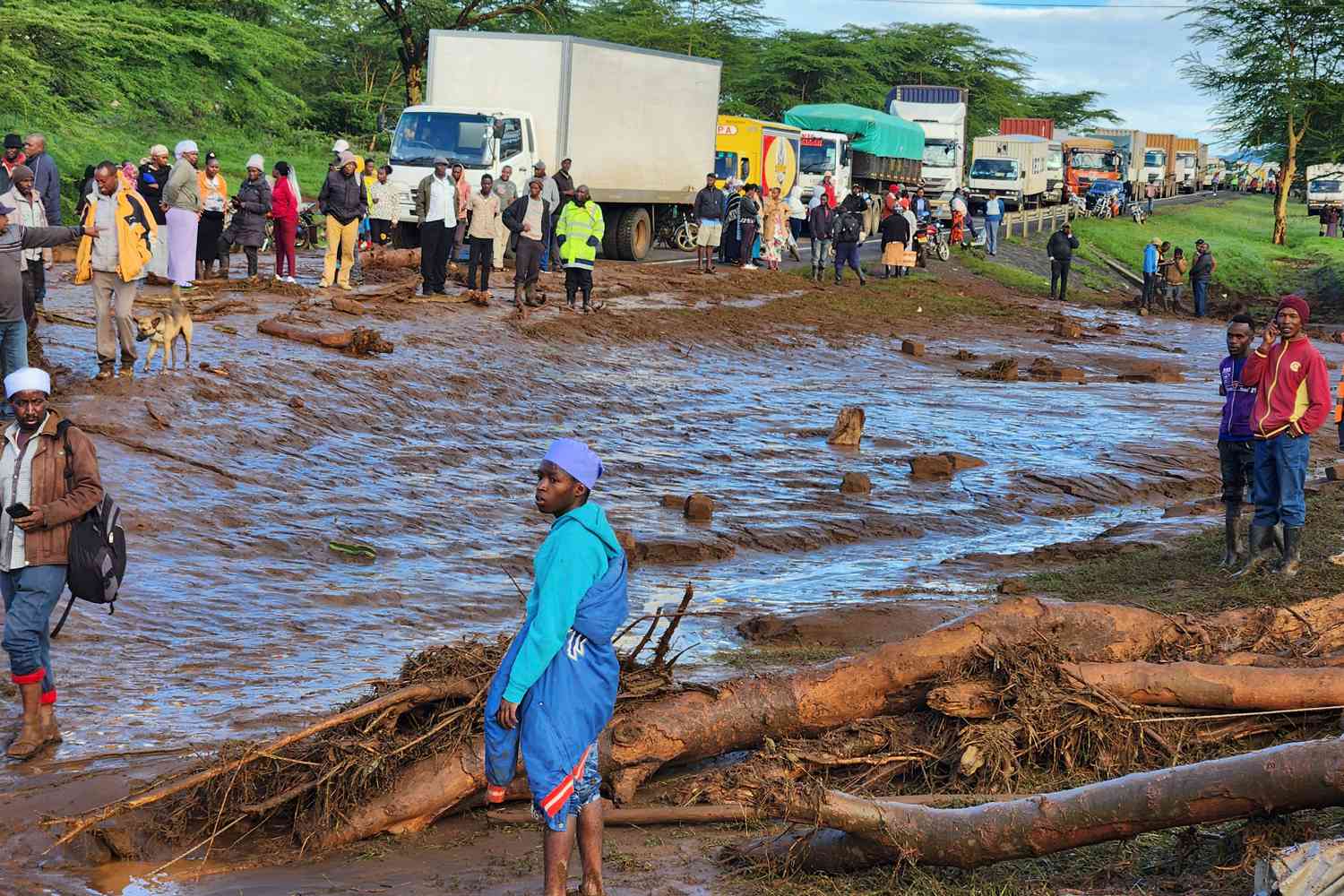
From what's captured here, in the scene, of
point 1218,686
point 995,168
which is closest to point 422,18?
point 995,168

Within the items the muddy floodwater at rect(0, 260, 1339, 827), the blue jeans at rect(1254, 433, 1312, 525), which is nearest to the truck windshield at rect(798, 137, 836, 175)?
the muddy floodwater at rect(0, 260, 1339, 827)

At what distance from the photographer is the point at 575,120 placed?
81.7 feet

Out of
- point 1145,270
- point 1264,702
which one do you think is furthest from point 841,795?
point 1145,270

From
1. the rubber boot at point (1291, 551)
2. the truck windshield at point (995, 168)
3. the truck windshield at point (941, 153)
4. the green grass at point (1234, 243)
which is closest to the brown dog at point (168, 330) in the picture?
the rubber boot at point (1291, 551)

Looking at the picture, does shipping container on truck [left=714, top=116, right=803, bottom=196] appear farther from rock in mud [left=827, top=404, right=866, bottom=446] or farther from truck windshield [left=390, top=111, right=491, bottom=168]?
rock in mud [left=827, top=404, right=866, bottom=446]

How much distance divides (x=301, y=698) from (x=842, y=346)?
16.3 meters

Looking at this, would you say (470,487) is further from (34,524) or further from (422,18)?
(422,18)

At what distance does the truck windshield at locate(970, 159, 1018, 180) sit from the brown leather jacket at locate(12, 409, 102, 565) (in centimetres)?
4238

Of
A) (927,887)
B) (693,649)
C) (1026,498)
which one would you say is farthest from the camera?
(1026,498)

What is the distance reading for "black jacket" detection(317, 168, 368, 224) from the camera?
17.6m

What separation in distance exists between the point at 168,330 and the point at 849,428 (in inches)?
269

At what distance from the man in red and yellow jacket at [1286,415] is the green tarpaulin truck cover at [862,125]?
3059 centimetres

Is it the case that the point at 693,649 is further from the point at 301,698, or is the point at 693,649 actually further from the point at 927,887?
the point at 927,887

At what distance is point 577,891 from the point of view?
5.09 meters
